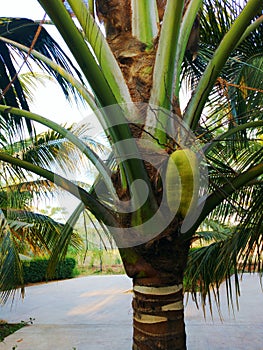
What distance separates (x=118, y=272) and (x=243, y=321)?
1172cm

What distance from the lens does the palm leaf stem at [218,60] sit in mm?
1434

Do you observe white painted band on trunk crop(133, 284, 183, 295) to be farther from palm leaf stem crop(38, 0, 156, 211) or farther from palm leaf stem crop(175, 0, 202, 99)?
palm leaf stem crop(175, 0, 202, 99)

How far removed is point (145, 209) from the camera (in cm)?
156

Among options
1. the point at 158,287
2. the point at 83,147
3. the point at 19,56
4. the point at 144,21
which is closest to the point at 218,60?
the point at 144,21

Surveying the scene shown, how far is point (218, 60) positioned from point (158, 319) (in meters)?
1.06

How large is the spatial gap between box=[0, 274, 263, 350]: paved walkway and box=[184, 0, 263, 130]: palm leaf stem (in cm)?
186

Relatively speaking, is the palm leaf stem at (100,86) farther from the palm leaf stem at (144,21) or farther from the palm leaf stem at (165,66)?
the palm leaf stem at (144,21)

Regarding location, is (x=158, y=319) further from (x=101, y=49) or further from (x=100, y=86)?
(x=101, y=49)

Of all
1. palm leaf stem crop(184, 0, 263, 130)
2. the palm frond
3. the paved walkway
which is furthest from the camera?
the paved walkway

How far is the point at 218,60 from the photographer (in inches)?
60.7

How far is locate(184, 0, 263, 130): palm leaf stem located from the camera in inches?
56.4

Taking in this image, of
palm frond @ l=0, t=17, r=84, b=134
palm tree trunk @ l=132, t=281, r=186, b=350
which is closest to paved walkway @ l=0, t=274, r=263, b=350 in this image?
palm tree trunk @ l=132, t=281, r=186, b=350

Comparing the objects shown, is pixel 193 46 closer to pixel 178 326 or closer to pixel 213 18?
pixel 213 18

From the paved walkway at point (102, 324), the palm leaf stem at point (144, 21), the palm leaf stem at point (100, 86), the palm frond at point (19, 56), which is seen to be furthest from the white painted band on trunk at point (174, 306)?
the palm frond at point (19, 56)
